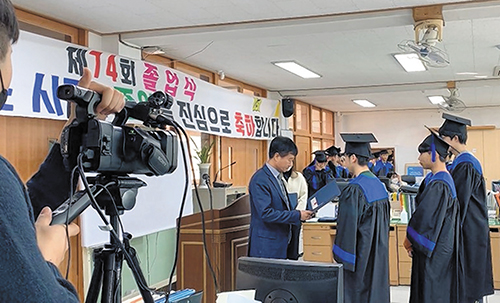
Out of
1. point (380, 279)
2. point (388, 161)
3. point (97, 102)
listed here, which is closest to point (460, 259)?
point (380, 279)

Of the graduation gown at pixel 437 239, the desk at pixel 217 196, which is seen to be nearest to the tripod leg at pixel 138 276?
the graduation gown at pixel 437 239

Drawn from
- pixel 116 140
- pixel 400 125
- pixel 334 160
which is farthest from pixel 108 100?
pixel 400 125

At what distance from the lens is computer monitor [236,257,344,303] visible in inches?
51.1

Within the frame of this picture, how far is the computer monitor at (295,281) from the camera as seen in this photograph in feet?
4.25

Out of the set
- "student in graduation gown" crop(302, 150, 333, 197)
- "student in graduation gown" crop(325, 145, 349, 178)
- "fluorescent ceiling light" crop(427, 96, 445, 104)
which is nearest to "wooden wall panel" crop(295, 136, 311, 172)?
"student in graduation gown" crop(325, 145, 349, 178)

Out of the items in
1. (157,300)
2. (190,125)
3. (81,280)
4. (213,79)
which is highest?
(213,79)

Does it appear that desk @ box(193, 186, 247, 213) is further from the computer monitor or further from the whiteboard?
the computer monitor

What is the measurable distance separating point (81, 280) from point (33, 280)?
349 cm

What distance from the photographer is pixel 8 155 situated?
325 centimetres

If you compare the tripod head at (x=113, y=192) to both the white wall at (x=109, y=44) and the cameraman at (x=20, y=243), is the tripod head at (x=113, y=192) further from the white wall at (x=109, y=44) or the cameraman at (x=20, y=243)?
the white wall at (x=109, y=44)

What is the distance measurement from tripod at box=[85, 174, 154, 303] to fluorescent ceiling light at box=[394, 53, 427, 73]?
168 inches

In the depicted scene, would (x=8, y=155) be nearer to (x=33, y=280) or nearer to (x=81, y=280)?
(x=81, y=280)

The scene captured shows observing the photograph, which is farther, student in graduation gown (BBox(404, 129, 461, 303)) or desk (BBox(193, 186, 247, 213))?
desk (BBox(193, 186, 247, 213))

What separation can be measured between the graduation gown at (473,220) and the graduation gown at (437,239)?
360 millimetres
